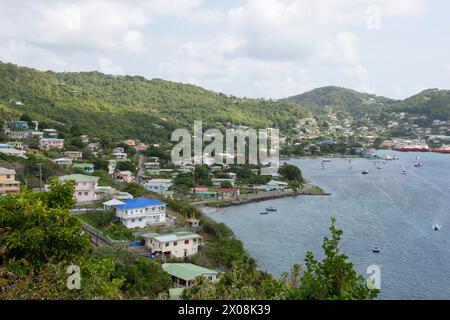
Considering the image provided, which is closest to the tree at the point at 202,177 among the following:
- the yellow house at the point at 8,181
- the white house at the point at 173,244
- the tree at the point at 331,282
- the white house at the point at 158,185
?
the white house at the point at 158,185

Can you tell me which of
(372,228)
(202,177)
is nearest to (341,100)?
(202,177)

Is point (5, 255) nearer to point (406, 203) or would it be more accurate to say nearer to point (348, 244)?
point (348, 244)

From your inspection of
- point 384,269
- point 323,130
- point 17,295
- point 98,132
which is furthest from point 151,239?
point 323,130

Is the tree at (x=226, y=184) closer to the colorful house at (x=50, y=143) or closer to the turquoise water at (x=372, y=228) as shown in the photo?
the turquoise water at (x=372, y=228)

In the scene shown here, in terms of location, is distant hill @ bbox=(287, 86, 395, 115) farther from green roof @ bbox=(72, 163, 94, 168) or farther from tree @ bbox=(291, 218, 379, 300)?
tree @ bbox=(291, 218, 379, 300)

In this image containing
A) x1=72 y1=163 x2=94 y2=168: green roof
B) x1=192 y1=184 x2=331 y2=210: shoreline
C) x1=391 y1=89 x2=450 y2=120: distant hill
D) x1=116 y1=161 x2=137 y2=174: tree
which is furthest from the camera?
x1=391 y1=89 x2=450 y2=120: distant hill

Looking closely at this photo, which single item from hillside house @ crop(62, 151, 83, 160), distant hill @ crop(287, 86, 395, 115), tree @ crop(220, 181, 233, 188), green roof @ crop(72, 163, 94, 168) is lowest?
tree @ crop(220, 181, 233, 188)

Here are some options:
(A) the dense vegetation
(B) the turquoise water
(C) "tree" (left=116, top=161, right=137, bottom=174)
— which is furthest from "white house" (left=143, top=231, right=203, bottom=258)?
(C) "tree" (left=116, top=161, right=137, bottom=174)
